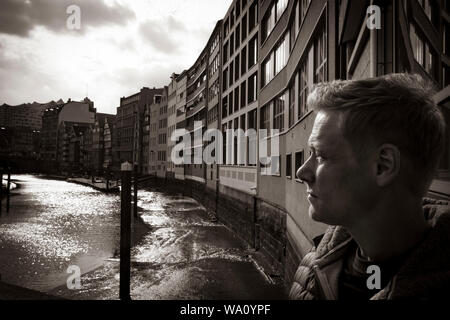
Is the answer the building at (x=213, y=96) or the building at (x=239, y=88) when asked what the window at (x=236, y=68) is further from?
the building at (x=213, y=96)

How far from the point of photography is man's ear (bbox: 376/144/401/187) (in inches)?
40.8

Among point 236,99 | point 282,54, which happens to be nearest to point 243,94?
point 236,99

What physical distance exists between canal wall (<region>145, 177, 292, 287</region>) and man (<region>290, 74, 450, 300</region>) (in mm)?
8212

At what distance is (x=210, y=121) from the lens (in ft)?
111

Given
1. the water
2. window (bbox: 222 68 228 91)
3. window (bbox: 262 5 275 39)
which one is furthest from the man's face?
window (bbox: 222 68 228 91)

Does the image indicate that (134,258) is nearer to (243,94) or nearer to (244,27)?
(243,94)

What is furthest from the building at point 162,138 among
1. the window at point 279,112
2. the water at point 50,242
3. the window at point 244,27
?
the window at point 279,112

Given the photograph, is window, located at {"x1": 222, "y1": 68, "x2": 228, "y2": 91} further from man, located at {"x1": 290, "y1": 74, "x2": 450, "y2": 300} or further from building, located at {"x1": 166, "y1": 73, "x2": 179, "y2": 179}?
man, located at {"x1": 290, "y1": 74, "x2": 450, "y2": 300}

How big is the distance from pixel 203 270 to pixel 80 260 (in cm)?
484

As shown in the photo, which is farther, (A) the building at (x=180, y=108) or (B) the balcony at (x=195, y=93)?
(A) the building at (x=180, y=108)

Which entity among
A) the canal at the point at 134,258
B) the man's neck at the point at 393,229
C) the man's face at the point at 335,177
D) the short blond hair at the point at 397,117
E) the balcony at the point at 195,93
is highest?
the balcony at the point at 195,93

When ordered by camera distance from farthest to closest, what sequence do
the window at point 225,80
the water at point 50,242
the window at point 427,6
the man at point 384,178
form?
the window at point 225,80, the water at point 50,242, the window at point 427,6, the man at point 384,178

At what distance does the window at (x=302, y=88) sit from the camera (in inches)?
391

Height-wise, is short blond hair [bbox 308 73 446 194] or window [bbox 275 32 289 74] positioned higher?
window [bbox 275 32 289 74]
